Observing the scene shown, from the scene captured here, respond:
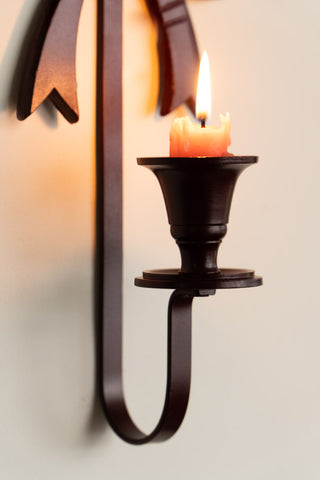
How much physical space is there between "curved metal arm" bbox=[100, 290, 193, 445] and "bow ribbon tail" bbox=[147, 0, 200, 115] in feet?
0.55

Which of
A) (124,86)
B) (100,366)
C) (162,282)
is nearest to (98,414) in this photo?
(100,366)

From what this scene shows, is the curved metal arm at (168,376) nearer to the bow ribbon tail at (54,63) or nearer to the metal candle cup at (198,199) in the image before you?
the metal candle cup at (198,199)

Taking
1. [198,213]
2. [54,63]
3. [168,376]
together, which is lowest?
[168,376]

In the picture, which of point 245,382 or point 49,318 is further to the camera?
point 245,382

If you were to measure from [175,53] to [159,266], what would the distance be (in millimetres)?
167

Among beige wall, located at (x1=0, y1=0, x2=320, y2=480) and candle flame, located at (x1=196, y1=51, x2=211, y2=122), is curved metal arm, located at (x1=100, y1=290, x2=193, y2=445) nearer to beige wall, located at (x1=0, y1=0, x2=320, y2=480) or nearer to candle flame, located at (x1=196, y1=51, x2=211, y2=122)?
beige wall, located at (x1=0, y1=0, x2=320, y2=480)

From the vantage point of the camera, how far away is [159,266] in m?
0.61

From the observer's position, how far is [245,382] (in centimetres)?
67

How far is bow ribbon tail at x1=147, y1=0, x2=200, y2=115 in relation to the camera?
59cm

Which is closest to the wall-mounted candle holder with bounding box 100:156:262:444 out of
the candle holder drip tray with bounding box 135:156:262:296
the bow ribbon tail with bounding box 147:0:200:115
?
the candle holder drip tray with bounding box 135:156:262:296

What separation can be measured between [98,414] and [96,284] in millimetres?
98

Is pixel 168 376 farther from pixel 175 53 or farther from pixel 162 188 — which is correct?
pixel 175 53

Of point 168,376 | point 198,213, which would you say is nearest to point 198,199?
point 198,213

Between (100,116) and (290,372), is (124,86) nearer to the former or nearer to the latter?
(100,116)
